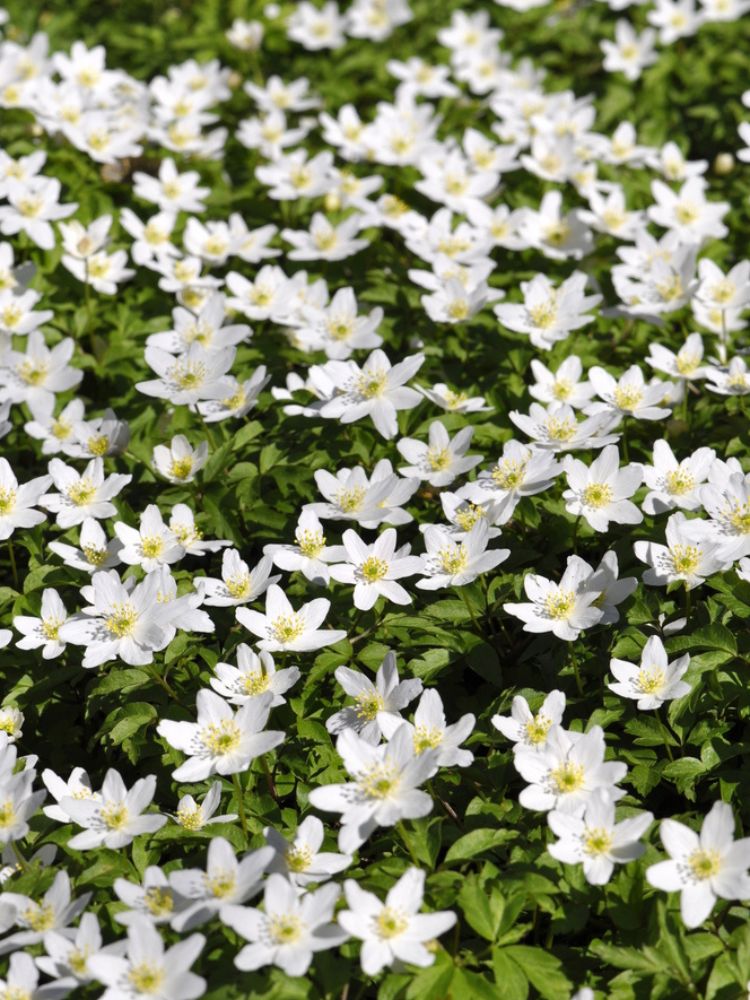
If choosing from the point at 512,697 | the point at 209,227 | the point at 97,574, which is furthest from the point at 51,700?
the point at 209,227

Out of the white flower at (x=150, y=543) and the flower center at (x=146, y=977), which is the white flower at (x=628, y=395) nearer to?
the white flower at (x=150, y=543)

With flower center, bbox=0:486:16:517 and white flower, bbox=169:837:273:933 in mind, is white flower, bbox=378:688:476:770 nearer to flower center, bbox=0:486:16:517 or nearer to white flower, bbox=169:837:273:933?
white flower, bbox=169:837:273:933

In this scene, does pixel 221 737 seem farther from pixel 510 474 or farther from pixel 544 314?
pixel 544 314

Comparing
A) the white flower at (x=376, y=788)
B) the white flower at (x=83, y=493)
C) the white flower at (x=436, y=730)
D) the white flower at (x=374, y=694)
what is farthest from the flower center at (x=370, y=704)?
the white flower at (x=83, y=493)

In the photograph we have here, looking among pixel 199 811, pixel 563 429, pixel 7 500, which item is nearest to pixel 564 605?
pixel 563 429

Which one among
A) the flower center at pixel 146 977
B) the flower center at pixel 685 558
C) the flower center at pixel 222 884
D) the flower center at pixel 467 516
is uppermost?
the flower center at pixel 685 558

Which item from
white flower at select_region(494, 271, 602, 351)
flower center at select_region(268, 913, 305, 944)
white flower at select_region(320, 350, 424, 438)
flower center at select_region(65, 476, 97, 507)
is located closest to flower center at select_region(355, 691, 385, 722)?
flower center at select_region(268, 913, 305, 944)
